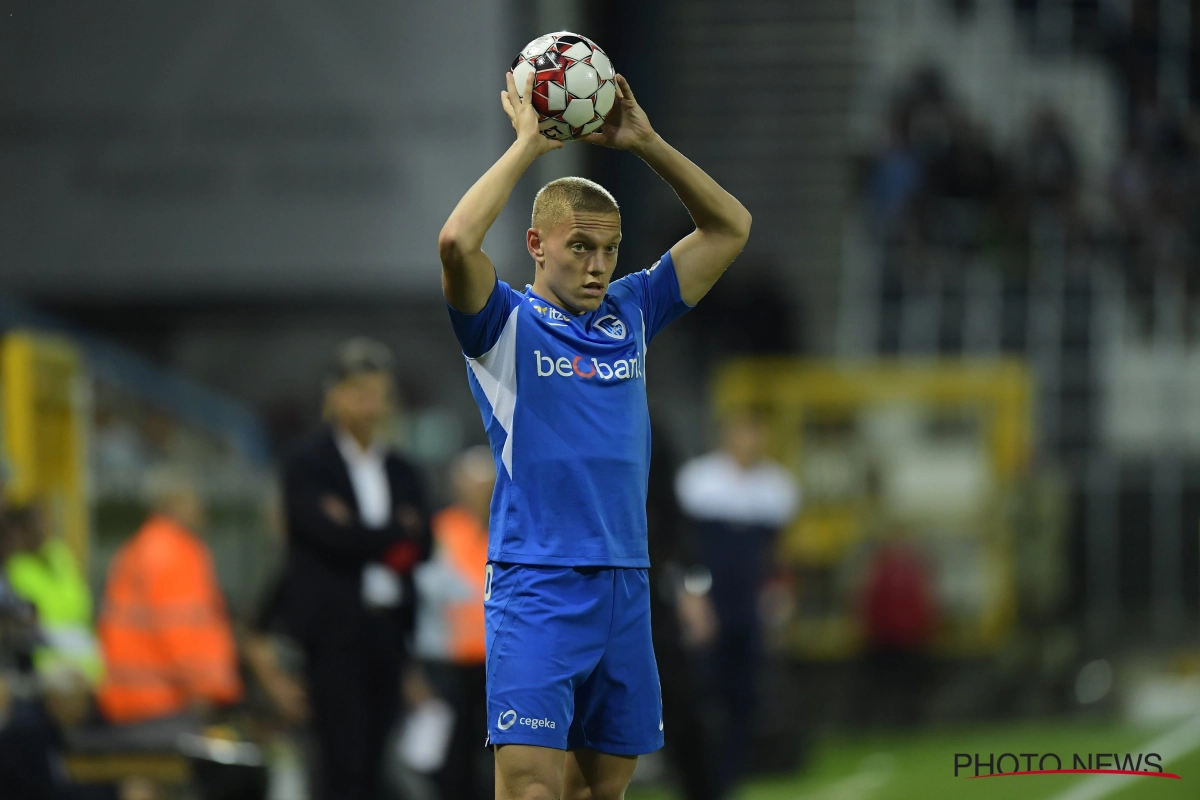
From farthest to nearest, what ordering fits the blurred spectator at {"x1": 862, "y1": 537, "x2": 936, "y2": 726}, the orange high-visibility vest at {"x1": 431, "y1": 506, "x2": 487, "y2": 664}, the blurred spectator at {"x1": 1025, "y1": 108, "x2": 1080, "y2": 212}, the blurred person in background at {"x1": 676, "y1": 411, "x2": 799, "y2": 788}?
the blurred spectator at {"x1": 1025, "y1": 108, "x2": 1080, "y2": 212} < the blurred spectator at {"x1": 862, "y1": 537, "x2": 936, "y2": 726} < the blurred person in background at {"x1": 676, "y1": 411, "x2": 799, "y2": 788} < the orange high-visibility vest at {"x1": 431, "y1": 506, "x2": 487, "y2": 664}

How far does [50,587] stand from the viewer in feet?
24.8

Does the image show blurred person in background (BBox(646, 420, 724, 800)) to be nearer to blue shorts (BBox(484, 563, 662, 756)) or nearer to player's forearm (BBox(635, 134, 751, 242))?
player's forearm (BBox(635, 134, 751, 242))

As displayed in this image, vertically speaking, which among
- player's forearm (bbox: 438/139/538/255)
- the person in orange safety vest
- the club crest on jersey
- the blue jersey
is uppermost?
player's forearm (bbox: 438/139/538/255)

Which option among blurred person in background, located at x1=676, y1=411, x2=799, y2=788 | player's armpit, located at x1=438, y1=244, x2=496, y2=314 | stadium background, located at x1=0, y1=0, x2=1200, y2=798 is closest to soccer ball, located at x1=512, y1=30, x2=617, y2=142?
player's armpit, located at x1=438, y1=244, x2=496, y2=314

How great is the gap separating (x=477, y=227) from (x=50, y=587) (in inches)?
176

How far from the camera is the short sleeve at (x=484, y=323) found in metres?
4.04

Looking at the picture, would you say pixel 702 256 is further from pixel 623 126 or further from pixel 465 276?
pixel 465 276

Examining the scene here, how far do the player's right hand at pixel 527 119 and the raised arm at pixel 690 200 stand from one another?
0.19 meters

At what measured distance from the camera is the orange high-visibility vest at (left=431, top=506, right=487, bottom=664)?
7844 mm

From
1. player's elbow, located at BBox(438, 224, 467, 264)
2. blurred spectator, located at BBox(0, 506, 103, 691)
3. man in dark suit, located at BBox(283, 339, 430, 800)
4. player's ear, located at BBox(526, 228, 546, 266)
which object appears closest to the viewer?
player's elbow, located at BBox(438, 224, 467, 264)

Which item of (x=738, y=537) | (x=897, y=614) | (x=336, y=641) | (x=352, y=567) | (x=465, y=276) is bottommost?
(x=897, y=614)

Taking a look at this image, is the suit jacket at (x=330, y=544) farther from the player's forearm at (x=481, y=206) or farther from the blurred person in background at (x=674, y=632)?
the player's forearm at (x=481, y=206)

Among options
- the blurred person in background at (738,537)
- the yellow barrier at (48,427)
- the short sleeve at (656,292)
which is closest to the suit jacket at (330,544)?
the yellow barrier at (48,427)

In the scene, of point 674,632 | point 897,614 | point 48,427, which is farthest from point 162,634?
point 897,614
